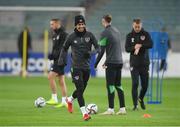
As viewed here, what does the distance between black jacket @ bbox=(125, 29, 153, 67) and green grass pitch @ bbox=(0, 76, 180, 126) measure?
1276 mm

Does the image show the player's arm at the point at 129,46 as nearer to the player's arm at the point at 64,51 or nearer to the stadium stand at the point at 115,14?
the player's arm at the point at 64,51

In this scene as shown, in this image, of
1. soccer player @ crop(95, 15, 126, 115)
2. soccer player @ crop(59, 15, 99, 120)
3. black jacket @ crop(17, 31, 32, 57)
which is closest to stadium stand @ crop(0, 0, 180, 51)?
black jacket @ crop(17, 31, 32, 57)

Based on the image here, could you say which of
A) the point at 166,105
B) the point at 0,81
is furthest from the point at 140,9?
the point at 166,105

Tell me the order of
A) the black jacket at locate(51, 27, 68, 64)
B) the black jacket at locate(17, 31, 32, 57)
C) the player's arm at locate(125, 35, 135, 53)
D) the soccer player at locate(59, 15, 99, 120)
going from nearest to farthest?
the soccer player at locate(59, 15, 99, 120) → the player's arm at locate(125, 35, 135, 53) → the black jacket at locate(51, 27, 68, 64) → the black jacket at locate(17, 31, 32, 57)

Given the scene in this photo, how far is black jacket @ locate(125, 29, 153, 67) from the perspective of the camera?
67.5 ft

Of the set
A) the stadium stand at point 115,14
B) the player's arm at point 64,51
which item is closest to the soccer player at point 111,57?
the player's arm at point 64,51

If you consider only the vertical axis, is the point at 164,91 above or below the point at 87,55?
below

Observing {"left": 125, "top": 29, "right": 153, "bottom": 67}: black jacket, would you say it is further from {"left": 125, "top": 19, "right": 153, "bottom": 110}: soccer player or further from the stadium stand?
the stadium stand

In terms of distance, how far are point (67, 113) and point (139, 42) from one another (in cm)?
279

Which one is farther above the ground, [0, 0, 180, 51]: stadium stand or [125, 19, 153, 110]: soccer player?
[125, 19, 153, 110]: soccer player

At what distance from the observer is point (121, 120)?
17.8 meters

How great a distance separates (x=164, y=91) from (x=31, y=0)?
1540 centimetres

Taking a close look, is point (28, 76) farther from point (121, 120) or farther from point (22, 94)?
point (121, 120)

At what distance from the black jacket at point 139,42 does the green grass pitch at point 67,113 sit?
50.2 inches
